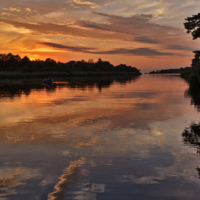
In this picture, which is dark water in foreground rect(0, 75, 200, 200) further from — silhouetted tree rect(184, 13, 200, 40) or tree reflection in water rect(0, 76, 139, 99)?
silhouetted tree rect(184, 13, 200, 40)

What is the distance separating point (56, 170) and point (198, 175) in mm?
3743

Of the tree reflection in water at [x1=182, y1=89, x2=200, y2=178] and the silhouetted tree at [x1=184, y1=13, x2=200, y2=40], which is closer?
the tree reflection in water at [x1=182, y1=89, x2=200, y2=178]

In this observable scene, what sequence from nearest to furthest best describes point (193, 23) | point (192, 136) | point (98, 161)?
point (98, 161), point (192, 136), point (193, 23)

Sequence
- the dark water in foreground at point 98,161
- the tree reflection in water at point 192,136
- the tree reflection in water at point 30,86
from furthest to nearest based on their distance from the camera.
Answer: the tree reflection in water at point 30,86, the tree reflection in water at point 192,136, the dark water in foreground at point 98,161

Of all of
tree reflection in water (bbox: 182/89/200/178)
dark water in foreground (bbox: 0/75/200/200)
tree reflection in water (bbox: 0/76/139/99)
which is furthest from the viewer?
tree reflection in water (bbox: 0/76/139/99)

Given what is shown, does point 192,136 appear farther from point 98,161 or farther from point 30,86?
point 30,86

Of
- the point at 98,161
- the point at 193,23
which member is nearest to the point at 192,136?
the point at 98,161

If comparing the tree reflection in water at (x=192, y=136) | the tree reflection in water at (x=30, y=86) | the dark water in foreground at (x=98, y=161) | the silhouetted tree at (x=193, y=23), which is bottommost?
the dark water in foreground at (x=98, y=161)

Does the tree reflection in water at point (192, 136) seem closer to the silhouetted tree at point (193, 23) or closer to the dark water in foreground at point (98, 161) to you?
the dark water in foreground at point (98, 161)

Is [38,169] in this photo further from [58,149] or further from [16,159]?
[58,149]

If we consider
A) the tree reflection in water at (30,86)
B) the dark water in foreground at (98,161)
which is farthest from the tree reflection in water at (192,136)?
the tree reflection in water at (30,86)

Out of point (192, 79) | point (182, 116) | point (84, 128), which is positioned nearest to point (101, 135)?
point (84, 128)

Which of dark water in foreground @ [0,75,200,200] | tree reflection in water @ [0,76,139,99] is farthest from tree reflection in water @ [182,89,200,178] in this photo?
tree reflection in water @ [0,76,139,99]

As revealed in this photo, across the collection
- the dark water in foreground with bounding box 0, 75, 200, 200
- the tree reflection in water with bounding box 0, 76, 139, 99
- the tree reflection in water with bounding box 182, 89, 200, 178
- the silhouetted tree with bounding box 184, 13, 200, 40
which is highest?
the silhouetted tree with bounding box 184, 13, 200, 40
